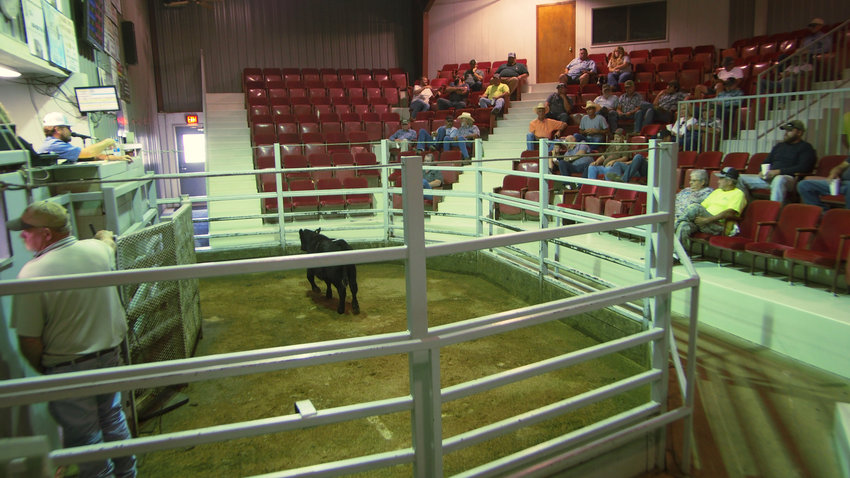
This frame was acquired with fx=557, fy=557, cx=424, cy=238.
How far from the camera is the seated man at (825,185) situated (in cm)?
560

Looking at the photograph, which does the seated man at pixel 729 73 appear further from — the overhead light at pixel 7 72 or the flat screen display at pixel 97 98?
the overhead light at pixel 7 72

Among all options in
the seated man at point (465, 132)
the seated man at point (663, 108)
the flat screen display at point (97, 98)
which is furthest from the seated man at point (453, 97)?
the flat screen display at point (97, 98)

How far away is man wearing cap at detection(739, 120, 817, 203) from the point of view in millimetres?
6027

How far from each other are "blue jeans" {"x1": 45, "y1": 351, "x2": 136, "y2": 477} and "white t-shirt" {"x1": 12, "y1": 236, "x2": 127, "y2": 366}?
91mm

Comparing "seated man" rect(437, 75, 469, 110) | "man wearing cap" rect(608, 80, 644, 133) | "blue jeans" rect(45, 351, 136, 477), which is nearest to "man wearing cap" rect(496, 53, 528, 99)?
"seated man" rect(437, 75, 469, 110)

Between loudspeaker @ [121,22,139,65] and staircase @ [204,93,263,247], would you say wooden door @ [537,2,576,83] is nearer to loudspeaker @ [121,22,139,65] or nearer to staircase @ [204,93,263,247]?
staircase @ [204,93,263,247]

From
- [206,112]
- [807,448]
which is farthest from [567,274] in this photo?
[206,112]

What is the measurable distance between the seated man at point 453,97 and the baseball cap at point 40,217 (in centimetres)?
1140

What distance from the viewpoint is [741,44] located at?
1284 centimetres

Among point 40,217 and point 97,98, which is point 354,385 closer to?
point 40,217

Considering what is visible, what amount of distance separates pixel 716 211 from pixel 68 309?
579cm

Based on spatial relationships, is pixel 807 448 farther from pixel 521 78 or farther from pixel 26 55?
pixel 521 78

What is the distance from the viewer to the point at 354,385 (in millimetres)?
3932

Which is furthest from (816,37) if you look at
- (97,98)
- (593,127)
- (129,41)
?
(129,41)
